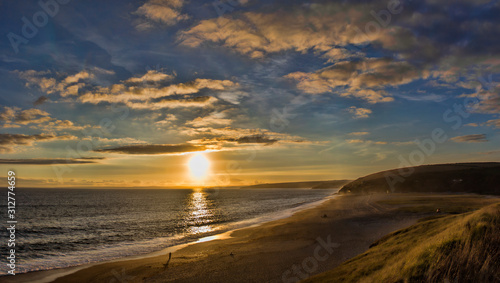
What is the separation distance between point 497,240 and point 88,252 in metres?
34.3

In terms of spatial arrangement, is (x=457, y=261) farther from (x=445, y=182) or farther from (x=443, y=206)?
(x=445, y=182)

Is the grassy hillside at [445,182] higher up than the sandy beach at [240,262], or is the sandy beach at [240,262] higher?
the sandy beach at [240,262]

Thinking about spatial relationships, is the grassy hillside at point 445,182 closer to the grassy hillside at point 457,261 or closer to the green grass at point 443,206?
the green grass at point 443,206

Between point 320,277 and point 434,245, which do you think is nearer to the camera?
point 434,245

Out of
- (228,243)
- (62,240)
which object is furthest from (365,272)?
(62,240)

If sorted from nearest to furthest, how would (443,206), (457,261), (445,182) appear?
(457,261), (443,206), (445,182)

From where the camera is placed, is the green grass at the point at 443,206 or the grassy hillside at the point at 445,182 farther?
the grassy hillside at the point at 445,182

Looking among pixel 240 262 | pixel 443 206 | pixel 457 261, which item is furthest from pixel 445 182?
pixel 457 261

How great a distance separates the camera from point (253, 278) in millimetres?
16859

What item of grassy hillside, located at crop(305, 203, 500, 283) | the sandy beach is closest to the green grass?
the sandy beach

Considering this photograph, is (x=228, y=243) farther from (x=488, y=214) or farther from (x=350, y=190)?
(x=350, y=190)

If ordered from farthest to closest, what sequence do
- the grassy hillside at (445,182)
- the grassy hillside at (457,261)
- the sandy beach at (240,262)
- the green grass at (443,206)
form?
the grassy hillside at (445,182) → the green grass at (443,206) → the sandy beach at (240,262) → the grassy hillside at (457,261)

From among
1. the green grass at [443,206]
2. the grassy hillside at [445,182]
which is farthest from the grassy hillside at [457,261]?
the grassy hillside at [445,182]

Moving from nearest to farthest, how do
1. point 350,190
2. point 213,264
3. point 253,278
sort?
point 253,278 → point 213,264 → point 350,190
